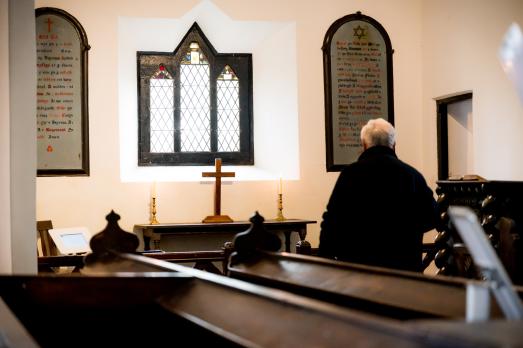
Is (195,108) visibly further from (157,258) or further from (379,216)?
(379,216)

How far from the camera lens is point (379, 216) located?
4.46m

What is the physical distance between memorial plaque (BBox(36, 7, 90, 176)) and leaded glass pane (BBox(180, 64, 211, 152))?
1.28m

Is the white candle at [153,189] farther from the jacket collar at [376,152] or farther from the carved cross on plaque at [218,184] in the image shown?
the jacket collar at [376,152]

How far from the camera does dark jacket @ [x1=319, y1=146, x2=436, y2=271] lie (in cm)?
443

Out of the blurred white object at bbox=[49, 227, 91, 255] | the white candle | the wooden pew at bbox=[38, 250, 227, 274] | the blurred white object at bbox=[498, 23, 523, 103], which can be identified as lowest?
the wooden pew at bbox=[38, 250, 227, 274]

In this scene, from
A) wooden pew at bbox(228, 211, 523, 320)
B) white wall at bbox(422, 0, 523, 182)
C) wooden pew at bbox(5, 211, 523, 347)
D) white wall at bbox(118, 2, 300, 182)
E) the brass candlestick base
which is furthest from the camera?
white wall at bbox(118, 2, 300, 182)

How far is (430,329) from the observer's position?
1.35 m

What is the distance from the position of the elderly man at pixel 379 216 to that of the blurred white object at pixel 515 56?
3.01m

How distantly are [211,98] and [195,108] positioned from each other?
0.22m

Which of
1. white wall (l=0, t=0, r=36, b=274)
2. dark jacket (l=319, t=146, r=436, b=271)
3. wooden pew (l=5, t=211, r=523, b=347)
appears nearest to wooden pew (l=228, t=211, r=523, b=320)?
wooden pew (l=5, t=211, r=523, b=347)

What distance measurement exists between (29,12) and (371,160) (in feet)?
8.00

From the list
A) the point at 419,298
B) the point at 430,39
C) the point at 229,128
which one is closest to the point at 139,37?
the point at 229,128

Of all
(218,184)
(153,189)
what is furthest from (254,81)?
(153,189)

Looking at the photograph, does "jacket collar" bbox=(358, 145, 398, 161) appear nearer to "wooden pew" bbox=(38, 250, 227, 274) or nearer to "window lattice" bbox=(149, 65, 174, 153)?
"wooden pew" bbox=(38, 250, 227, 274)
